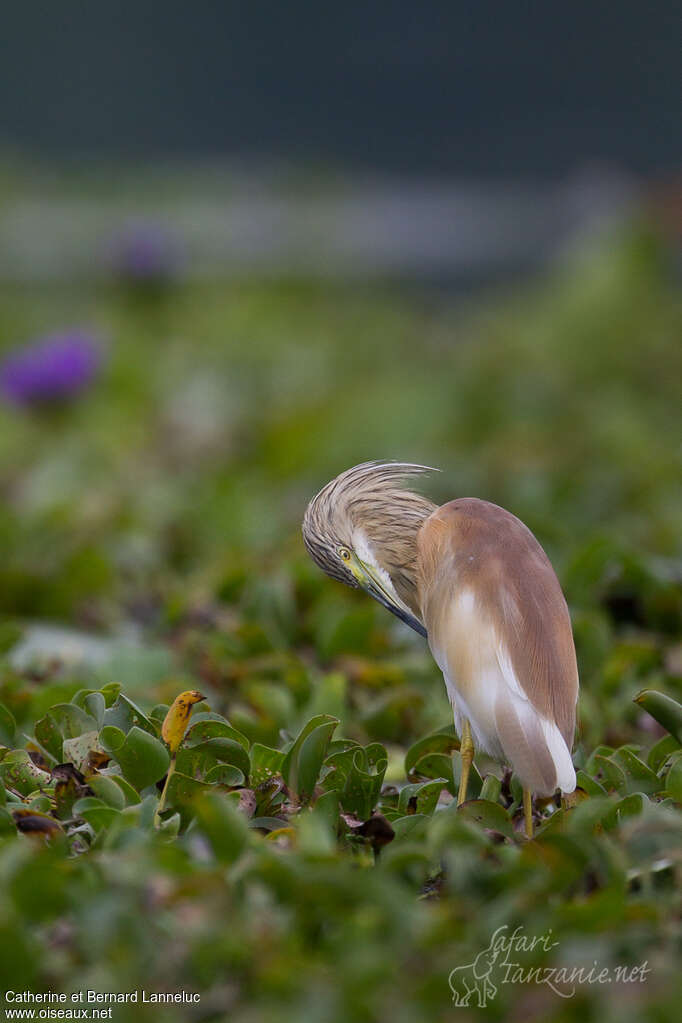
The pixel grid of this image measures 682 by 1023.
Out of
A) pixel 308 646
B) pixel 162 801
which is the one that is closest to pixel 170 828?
pixel 162 801

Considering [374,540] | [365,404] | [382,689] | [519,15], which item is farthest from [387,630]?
[519,15]

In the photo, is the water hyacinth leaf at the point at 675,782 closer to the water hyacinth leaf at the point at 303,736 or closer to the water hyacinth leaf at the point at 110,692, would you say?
the water hyacinth leaf at the point at 303,736

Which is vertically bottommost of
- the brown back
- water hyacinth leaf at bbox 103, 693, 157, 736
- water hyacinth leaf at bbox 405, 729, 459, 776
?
water hyacinth leaf at bbox 405, 729, 459, 776

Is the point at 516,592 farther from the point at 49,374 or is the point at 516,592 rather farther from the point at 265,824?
the point at 49,374

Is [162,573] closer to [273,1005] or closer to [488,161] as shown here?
[273,1005]

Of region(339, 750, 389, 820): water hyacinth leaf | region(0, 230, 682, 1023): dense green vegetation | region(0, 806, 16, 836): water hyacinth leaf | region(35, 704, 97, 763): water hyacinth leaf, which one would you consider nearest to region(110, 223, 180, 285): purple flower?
region(0, 230, 682, 1023): dense green vegetation

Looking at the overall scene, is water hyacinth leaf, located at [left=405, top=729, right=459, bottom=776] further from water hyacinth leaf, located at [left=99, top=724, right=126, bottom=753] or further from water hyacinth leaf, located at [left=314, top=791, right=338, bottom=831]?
water hyacinth leaf, located at [left=99, top=724, right=126, bottom=753]
